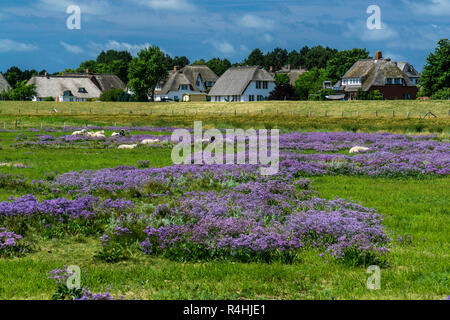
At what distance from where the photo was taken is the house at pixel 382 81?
130000 millimetres

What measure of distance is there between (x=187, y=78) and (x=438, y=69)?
81541 mm

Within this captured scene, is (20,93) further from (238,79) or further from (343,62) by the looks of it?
(343,62)

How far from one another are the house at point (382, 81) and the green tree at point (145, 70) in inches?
2297

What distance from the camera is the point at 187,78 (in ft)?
546

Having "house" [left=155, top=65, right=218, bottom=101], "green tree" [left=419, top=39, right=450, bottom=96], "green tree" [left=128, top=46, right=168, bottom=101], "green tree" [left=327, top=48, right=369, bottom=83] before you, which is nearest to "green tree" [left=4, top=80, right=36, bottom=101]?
"green tree" [left=128, top=46, right=168, bottom=101]

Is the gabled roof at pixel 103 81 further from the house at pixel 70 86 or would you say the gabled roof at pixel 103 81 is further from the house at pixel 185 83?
the house at pixel 185 83

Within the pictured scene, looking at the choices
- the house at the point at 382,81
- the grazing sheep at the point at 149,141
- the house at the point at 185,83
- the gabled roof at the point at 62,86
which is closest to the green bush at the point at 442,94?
the house at the point at 382,81

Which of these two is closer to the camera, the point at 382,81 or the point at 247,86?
the point at 382,81

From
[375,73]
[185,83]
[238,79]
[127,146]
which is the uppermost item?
[375,73]

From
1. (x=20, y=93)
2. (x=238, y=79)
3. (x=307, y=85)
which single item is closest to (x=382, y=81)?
(x=307, y=85)

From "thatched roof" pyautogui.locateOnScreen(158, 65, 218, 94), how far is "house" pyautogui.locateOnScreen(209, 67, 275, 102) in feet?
62.5

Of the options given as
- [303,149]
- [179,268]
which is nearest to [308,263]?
[179,268]
